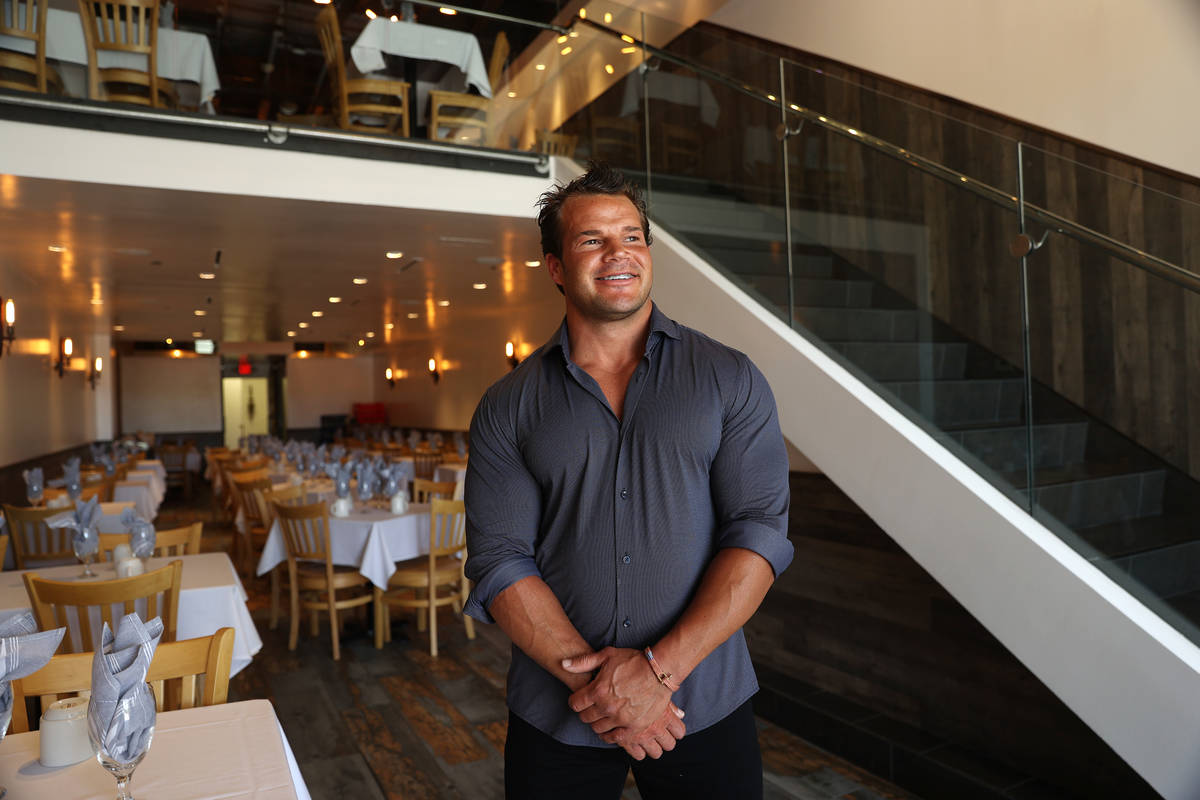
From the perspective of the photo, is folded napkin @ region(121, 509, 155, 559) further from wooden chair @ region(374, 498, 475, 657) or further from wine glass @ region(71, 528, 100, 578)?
wooden chair @ region(374, 498, 475, 657)

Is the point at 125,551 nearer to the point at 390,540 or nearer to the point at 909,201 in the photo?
the point at 390,540

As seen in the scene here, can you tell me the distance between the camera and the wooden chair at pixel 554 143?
611cm

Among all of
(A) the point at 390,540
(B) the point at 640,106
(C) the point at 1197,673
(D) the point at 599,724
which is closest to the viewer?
(D) the point at 599,724

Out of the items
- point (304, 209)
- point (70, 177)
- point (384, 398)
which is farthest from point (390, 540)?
point (384, 398)

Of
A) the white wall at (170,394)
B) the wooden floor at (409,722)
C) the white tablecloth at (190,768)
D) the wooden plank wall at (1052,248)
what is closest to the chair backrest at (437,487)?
the wooden floor at (409,722)

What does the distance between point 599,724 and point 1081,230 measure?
2.29 metres

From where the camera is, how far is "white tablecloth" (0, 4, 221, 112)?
472 cm

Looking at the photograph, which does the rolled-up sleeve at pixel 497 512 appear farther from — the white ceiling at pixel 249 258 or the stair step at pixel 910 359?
the white ceiling at pixel 249 258

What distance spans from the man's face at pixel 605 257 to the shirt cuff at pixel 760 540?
462mm

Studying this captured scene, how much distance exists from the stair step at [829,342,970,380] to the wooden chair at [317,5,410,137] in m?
3.77

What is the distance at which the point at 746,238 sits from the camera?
424cm

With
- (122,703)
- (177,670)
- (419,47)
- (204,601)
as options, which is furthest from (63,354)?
(122,703)

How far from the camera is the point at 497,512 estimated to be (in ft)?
5.21

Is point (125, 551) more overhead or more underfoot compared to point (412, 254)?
more underfoot
